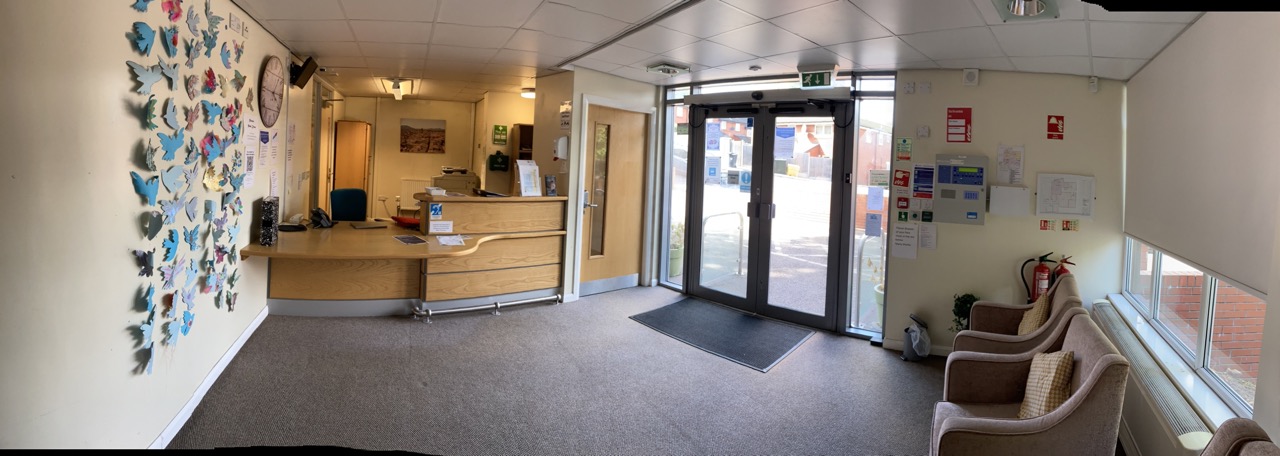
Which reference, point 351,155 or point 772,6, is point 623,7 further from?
point 351,155

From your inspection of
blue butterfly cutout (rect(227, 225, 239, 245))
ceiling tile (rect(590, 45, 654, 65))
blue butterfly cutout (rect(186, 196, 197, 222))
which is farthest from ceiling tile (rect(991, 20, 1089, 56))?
blue butterfly cutout (rect(227, 225, 239, 245))

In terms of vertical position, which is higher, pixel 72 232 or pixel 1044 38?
pixel 1044 38

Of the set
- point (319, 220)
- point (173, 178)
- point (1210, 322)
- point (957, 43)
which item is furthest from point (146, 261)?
point (1210, 322)

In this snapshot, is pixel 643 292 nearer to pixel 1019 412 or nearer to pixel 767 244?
pixel 767 244

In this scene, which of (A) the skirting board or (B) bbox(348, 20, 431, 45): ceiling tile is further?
(B) bbox(348, 20, 431, 45): ceiling tile

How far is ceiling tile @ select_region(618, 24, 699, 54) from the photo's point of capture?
3873 millimetres

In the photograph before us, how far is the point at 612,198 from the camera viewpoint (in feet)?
20.3

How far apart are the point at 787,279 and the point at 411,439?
A: 363 centimetres

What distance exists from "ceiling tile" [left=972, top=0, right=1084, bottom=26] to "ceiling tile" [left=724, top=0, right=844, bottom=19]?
2.14 feet

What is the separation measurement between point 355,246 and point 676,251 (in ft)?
10.7

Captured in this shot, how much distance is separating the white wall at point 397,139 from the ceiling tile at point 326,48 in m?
3.62

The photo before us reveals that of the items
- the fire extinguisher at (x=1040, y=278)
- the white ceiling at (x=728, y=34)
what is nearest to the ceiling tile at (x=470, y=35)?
the white ceiling at (x=728, y=34)

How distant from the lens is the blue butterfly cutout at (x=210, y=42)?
2969mm

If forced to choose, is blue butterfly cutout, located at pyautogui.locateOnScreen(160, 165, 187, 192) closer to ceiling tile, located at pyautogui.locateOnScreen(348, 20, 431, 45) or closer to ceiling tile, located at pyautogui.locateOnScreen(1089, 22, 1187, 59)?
ceiling tile, located at pyautogui.locateOnScreen(348, 20, 431, 45)
